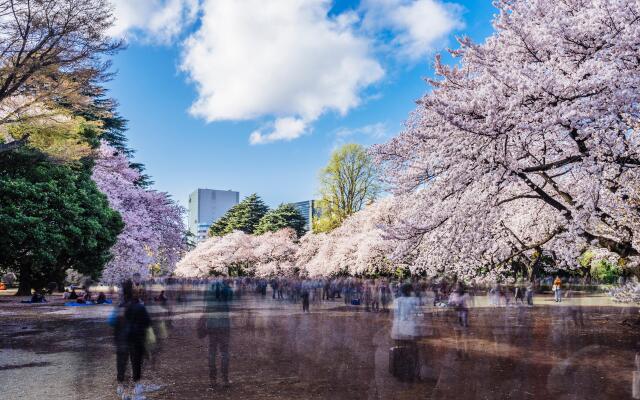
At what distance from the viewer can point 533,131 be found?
8.98m

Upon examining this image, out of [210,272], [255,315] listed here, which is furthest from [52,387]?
[210,272]

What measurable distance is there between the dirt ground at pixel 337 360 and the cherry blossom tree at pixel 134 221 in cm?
1207

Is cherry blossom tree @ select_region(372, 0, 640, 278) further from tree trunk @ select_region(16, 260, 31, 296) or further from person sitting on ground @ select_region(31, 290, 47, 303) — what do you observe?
tree trunk @ select_region(16, 260, 31, 296)

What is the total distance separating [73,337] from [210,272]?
55.9 meters

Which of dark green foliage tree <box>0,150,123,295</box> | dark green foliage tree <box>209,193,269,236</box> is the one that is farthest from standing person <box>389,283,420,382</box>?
dark green foliage tree <box>209,193,269,236</box>

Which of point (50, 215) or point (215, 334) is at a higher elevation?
point (50, 215)

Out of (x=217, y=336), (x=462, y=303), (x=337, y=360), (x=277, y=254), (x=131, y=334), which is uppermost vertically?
(x=277, y=254)

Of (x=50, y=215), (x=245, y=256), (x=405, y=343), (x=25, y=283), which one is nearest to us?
(x=405, y=343)

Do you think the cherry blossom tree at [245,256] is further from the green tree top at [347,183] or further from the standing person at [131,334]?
the standing person at [131,334]

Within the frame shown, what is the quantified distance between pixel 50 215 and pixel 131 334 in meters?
15.9

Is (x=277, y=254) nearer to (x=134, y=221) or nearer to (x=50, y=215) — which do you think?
(x=134, y=221)

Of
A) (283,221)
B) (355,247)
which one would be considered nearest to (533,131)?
(355,247)

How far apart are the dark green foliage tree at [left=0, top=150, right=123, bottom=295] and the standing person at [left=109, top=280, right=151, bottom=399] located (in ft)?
38.5

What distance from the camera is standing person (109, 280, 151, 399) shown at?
27.2ft
